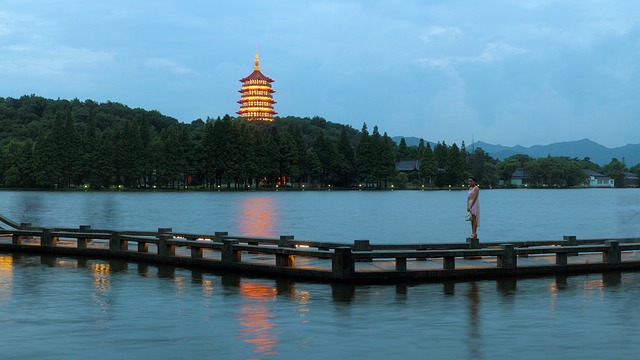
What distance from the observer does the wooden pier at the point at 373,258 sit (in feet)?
64.1

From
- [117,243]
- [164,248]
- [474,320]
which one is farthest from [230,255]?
[474,320]

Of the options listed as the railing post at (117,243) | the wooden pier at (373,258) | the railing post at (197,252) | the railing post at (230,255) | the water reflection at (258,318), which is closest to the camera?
the water reflection at (258,318)

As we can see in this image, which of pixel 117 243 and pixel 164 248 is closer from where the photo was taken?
pixel 164 248

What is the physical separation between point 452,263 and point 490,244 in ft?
15.1

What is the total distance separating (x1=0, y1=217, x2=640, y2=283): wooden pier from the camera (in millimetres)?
19547

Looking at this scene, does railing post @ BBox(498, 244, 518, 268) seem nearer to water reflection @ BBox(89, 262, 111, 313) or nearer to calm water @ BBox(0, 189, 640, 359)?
calm water @ BBox(0, 189, 640, 359)

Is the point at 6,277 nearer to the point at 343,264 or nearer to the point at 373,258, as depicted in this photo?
the point at 343,264

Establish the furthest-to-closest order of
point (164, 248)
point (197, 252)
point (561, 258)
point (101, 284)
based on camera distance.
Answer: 1. point (164, 248)
2. point (197, 252)
3. point (561, 258)
4. point (101, 284)

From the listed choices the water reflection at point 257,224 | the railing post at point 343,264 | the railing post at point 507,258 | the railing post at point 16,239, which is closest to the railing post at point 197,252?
the railing post at point 343,264

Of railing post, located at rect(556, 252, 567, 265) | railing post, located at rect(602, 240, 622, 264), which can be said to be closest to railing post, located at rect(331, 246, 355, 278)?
railing post, located at rect(556, 252, 567, 265)

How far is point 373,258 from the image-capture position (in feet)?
76.4

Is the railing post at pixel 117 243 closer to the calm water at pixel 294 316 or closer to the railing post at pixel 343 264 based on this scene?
the calm water at pixel 294 316

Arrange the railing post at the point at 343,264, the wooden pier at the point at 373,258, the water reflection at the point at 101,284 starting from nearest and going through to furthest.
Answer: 1. the water reflection at the point at 101,284
2. the railing post at the point at 343,264
3. the wooden pier at the point at 373,258

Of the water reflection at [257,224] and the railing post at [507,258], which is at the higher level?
the railing post at [507,258]
